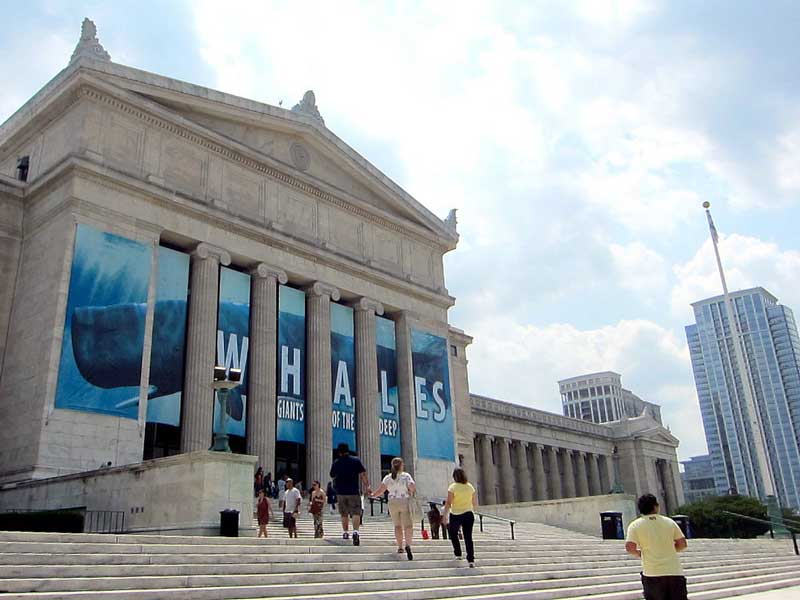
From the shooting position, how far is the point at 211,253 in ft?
100.0

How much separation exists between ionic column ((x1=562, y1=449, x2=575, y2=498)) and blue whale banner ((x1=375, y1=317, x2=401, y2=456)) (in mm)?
26770

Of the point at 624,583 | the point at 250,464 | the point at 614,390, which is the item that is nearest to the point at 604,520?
the point at 624,583

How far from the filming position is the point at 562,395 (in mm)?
135750

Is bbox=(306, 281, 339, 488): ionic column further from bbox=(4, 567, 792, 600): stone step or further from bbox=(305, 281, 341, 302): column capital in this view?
bbox=(4, 567, 792, 600): stone step

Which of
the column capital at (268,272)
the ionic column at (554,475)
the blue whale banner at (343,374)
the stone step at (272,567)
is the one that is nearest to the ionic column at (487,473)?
the ionic column at (554,475)

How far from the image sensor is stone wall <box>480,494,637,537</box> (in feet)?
93.7

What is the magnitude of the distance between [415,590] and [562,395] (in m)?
128

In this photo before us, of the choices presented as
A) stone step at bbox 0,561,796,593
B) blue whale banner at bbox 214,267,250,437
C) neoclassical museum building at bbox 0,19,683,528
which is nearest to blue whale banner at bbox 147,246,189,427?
neoclassical museum building at bbox 0,19,683,528

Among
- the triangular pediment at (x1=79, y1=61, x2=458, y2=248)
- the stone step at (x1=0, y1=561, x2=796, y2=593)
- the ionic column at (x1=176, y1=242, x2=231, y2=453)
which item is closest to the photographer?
the stone step at (x1=0, y1=561, x2=796, y2=593)

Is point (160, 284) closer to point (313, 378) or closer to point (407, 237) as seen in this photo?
point (313, 378)

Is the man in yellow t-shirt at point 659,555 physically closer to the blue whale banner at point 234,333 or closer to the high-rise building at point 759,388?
the blue whale banner at point 234,333

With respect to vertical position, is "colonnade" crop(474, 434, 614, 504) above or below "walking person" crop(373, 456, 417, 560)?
above

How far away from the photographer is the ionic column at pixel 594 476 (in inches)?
2473

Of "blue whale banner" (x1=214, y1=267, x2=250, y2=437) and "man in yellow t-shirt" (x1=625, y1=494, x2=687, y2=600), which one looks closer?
"man in yellow t-shirt" (x1=625, y1=494, x2=687, y2=600)
